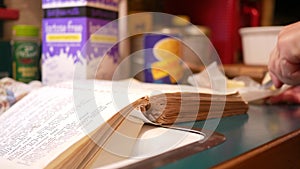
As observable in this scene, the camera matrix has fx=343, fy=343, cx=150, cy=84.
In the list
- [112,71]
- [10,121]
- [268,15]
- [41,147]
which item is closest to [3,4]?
[112,71]

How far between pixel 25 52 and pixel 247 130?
528mm

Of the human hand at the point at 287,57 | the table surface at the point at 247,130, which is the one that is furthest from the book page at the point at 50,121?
the human hand at the point at 287,57

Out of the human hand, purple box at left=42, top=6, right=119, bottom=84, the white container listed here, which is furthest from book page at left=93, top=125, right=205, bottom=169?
the white container

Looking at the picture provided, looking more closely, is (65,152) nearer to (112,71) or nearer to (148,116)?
(148,116)

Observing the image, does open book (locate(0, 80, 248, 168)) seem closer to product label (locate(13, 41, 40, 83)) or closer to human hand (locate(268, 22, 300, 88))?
human hand (locate(268, 22, 300, 88))

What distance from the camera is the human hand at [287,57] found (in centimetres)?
45

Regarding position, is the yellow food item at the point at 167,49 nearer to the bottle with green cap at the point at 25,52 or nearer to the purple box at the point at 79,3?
the purple box at the point at 79,3

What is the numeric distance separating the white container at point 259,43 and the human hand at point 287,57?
37 cm

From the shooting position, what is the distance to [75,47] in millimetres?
682

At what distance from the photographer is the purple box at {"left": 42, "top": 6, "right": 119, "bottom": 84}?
2.22 feet

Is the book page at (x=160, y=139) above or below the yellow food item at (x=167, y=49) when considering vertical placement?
below

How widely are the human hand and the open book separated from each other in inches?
3.3

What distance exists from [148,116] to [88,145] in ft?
0.32

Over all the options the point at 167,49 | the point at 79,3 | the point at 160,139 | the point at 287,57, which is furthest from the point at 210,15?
the point at 160,139
